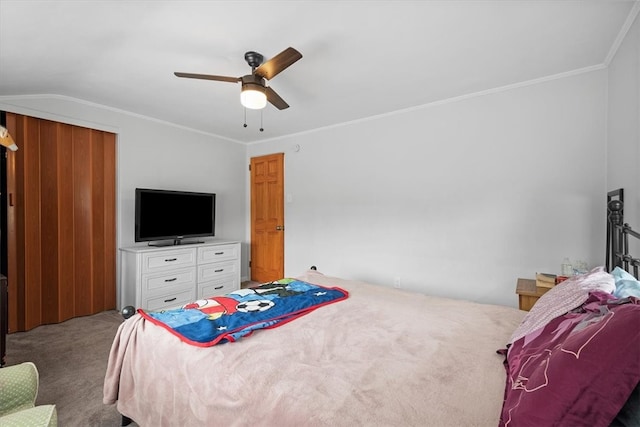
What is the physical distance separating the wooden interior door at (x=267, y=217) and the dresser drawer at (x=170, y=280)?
1278 millimetres

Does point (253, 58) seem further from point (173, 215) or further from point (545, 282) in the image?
point (545, 282)

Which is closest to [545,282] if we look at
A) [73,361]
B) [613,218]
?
[613,218]

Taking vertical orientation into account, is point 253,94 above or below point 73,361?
above

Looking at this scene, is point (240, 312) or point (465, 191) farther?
point (465, 191)

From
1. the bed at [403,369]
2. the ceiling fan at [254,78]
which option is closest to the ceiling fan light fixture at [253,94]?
the ceiling fan at [254,78]

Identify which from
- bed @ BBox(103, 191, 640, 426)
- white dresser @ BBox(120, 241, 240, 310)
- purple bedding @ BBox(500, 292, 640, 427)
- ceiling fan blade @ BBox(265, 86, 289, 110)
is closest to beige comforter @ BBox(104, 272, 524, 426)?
bed @ BBox(103, 191, 640, 426)

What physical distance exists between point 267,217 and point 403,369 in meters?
3.90

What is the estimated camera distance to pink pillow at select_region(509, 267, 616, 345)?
113cm

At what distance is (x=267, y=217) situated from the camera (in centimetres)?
485

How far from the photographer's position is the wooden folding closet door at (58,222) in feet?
9.43

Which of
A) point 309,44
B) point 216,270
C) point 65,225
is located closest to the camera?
point 309,44

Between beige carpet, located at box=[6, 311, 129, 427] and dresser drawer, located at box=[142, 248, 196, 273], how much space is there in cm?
65

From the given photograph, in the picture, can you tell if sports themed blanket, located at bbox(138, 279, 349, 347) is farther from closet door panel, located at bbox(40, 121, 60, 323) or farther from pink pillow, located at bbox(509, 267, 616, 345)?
closet door panel, located at bbox(40, 121, 60, 323)

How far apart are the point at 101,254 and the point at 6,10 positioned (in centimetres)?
258
